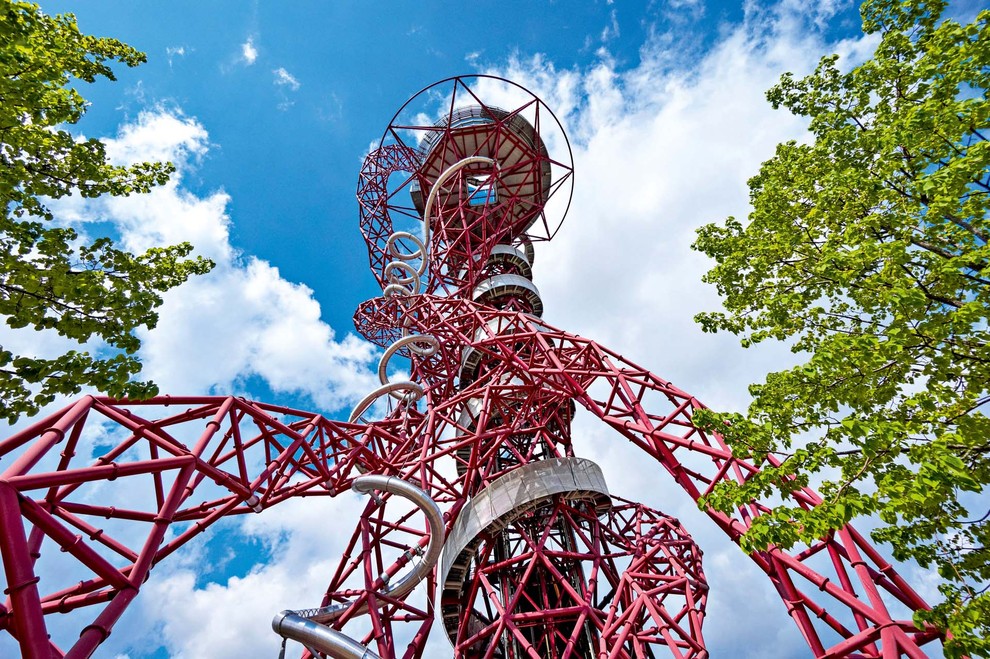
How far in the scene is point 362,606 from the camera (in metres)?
14.4

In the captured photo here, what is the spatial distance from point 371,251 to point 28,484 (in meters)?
25.2

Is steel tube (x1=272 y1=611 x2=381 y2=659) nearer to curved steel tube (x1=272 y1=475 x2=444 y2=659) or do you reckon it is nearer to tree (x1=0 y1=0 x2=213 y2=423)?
curved steel tube (x1=272 y1=475 x2=444 y2=659)

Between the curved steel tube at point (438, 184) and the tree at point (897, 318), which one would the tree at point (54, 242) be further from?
the curved steel tube at point (438, 184)

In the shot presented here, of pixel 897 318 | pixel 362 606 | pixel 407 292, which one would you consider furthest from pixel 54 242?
pixel 407 292

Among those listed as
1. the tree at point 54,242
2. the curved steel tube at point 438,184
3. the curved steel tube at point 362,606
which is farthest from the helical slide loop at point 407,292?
the tree at point 54,242

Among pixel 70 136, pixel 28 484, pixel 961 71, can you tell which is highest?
pixel 70 136

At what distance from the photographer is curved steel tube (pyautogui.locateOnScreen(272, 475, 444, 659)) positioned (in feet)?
39.0

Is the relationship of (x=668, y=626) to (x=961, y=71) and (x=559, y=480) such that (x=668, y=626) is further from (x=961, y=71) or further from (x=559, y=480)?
(x=961, y=71)

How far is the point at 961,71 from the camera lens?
6176mm

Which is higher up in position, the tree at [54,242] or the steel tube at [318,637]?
the tree at [54,242]

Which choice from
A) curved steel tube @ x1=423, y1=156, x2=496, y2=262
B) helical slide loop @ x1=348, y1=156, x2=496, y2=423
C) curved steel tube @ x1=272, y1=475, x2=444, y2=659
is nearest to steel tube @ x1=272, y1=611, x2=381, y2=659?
curved steel tube @ x1=272, y1=475, x2=444, y2=659

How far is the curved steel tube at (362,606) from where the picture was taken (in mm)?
11883

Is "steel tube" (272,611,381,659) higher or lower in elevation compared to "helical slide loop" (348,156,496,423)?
lower

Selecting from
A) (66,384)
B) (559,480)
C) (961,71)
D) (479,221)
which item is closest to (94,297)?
(66,384)
